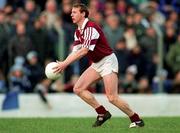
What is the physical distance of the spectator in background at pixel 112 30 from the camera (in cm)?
1945

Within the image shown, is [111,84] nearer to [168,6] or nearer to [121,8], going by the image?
[121,8]

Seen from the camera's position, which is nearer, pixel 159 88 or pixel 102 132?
pixel 102 132

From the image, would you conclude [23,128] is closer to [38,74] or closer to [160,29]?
[38,74]

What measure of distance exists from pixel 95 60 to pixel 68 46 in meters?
6.14

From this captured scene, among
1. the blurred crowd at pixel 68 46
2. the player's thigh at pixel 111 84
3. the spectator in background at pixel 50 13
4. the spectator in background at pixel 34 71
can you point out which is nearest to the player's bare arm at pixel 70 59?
the player's thigh at pixel 111 84

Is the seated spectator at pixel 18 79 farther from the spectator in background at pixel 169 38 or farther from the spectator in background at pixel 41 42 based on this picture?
the spectator in background at pixel 169 38

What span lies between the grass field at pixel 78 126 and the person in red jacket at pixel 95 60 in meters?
0.40

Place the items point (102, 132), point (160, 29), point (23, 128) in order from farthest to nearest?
1. point (160, 29)
2. point (23, 128)
3. point (102, 132)

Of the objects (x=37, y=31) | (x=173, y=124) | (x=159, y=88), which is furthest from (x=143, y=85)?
(x=173, y=124)

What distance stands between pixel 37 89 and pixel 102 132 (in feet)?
23.3

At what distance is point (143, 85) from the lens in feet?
63.1

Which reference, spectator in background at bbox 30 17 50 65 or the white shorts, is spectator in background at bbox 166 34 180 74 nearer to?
spectator in background at bbox 30 17 50 65

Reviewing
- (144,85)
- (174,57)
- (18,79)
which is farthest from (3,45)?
(174,57)

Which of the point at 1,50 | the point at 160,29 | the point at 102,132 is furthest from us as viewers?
the point at 160,29
